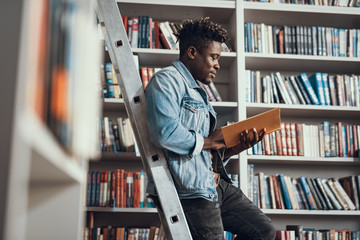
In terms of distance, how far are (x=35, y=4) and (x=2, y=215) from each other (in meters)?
0.22

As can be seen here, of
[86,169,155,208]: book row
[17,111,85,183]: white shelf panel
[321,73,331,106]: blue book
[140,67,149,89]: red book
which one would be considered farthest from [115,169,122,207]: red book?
[17,111,85,183]: white shelf panel

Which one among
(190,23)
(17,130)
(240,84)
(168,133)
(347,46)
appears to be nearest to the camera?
(17,130)

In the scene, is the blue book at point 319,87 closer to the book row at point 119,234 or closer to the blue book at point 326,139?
the blue book at point 326,139

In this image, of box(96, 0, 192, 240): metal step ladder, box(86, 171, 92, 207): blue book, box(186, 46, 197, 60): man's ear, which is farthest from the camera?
box(86, 171, 92, 207): blue book

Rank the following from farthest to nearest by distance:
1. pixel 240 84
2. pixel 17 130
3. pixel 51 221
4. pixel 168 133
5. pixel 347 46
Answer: pixel 347 46 → pixel 240 84 → pixel 168 133 → pixel 51 221 → pixel 17 130

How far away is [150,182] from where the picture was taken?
1434 millimetres

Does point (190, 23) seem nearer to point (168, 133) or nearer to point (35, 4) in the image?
point (168, 133)

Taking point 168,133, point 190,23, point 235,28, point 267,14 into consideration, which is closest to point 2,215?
point 168,133

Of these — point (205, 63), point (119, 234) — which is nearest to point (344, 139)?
point (205, 63)

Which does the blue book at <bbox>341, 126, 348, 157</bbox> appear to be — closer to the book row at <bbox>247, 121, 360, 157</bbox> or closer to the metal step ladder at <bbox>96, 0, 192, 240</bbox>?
the book row at <bbox>247, 121, 360, 157</bbox>

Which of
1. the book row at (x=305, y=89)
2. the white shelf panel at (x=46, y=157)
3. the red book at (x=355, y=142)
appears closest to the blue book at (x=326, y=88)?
the book row at (x=305, y=89)

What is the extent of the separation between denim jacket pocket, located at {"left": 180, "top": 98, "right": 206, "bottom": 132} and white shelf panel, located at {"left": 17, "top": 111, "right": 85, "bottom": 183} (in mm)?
827

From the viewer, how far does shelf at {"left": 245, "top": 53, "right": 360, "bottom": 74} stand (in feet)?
8.82

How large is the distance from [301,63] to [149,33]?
40.6 inches
